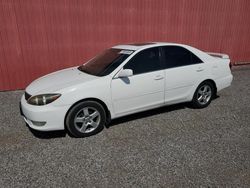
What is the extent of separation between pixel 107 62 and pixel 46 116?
1.53 m

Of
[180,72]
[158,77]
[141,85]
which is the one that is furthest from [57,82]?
[180,72]

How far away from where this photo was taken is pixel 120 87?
13.6 feet

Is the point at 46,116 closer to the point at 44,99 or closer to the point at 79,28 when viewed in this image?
the point at 44,99

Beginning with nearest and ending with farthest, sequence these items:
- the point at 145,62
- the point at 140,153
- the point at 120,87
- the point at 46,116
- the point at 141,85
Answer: the point at 140,153 → the point at 46,116 → the point at 120,87 → the point at 141,85 → the point at 145,62

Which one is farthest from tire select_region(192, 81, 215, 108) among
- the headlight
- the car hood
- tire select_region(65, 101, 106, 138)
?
the headlight

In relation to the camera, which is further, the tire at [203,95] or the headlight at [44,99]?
the tire at [203,95]

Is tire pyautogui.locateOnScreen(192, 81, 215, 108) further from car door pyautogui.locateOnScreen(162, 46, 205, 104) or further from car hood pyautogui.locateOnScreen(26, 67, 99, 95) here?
car hood pyautogui.locateOnScreen(26, 67, 99, 95)

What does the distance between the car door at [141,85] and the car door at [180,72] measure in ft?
0.56

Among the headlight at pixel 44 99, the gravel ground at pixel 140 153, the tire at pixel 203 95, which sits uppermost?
the headlight at pixel 44 99

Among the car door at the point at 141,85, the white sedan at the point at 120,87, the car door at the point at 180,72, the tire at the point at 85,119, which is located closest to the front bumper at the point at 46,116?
the white sedan at the point at 120,87

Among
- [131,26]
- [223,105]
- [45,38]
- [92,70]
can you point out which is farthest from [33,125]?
[131,26]

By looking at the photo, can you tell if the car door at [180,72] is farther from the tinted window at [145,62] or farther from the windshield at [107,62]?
the windshield at [107,62]

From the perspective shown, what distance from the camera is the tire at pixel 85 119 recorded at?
153 inches

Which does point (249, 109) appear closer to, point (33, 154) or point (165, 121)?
point (165, 121)
